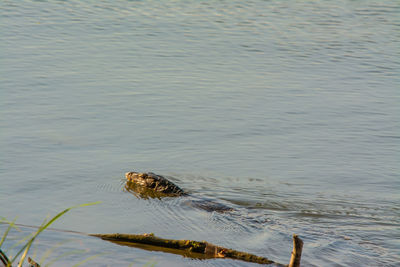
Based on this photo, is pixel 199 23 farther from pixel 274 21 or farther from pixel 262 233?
pixel 262 233

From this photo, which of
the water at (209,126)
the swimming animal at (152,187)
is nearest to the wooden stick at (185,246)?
the water at (209,126)

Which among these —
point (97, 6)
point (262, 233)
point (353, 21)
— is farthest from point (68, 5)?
point (262, 233)

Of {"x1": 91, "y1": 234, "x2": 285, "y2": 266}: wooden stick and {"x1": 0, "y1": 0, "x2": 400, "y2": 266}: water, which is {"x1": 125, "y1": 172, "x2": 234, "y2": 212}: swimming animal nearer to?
{"x1": 0, "y1": 0, "x2": 400, "y2": 266}: water

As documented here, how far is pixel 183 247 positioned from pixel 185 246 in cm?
2

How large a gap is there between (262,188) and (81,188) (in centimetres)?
207

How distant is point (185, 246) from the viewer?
5945 mm

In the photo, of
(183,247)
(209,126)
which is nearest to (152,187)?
(183,247)

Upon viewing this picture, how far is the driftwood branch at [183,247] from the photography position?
5.79 metres

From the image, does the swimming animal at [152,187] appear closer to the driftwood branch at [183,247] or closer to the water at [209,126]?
the water at [209,126]

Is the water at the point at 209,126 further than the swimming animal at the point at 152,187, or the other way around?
the swimming animal at the point at 152,187

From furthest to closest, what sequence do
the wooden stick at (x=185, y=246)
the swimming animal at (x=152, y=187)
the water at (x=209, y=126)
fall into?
1. the swimming animal at (x=152, y=187)
2. the water at (x=209, y=126)
3. the wooden stick at (x=185, y=246)

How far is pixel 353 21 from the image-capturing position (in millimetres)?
18203

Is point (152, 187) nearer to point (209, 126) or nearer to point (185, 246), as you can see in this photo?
point (185, 246)

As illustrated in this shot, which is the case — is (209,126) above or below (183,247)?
below
